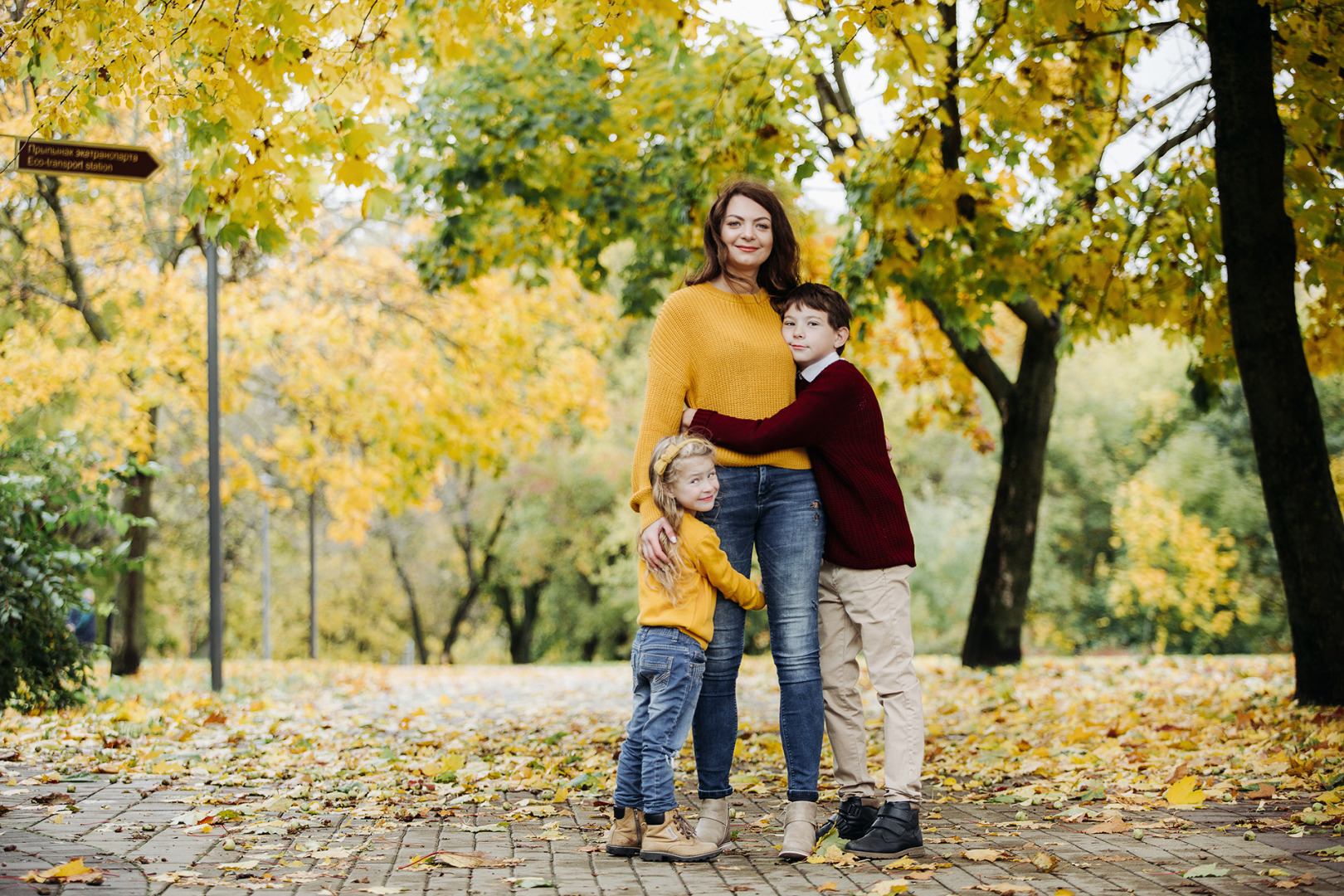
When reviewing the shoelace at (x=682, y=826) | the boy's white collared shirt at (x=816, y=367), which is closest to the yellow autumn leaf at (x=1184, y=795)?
the shoelace at (x=682, y=826)

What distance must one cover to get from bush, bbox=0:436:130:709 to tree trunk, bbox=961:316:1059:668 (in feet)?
25.0

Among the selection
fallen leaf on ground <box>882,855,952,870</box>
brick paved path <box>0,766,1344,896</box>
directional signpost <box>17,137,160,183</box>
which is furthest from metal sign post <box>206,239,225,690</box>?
fallen leaf on ground <box>882,855,952,870</box>

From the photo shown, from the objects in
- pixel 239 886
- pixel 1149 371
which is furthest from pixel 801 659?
pixel 1149 371

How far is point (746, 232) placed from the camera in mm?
3869

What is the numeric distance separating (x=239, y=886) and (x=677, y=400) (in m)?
2.03

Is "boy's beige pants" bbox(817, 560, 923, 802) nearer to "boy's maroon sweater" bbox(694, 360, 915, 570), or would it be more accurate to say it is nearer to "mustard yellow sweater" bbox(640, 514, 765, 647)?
"boy's maroon sweater" bbox(694, 360, 915, 570)

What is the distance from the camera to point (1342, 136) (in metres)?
6.10

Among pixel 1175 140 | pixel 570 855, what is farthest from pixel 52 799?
pixel 1175 140

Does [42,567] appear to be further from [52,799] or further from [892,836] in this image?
[892,836]

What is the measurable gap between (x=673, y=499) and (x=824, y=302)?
34.8 inches

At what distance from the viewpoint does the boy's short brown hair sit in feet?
12.6

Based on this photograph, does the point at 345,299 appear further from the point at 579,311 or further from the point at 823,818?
the point at 823,818

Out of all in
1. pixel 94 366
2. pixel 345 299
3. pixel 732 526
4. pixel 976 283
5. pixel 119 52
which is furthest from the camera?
pixel 345 299

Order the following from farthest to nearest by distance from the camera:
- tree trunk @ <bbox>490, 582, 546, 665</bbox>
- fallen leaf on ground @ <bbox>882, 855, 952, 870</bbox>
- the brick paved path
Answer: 1. tree trunk @ <bbox>490, 582, 546, 665</bbox>
2. fallen leaf on ground @ <bbox>882, 855, 952, 870</bbox>
3. the brick paved path
